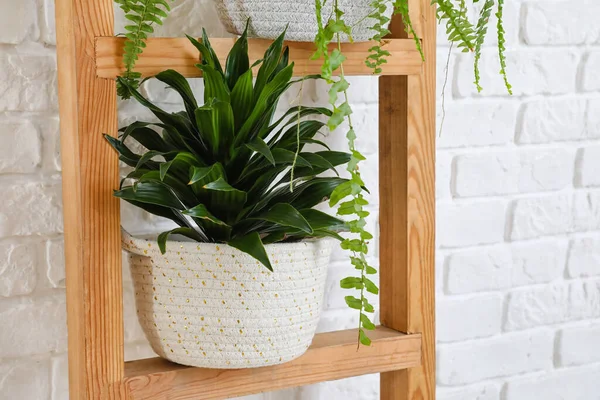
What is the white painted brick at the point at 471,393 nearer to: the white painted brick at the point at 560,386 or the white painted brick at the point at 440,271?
the white painted brick at the point at 560,386

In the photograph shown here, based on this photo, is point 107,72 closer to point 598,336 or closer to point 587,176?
point 587,176

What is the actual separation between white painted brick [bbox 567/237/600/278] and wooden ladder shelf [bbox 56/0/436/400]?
482mm

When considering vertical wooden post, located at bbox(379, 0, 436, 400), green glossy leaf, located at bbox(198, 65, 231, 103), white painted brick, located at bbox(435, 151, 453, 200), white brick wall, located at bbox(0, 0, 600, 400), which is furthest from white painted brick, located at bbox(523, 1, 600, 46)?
green glossy leaf, located at bbox(198, 65, 231, 103)

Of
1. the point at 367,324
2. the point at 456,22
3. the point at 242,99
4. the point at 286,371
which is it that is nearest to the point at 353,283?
the point at 367,324

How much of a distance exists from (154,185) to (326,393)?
0.57 m

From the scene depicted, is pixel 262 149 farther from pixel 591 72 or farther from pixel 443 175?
pixel 591 72

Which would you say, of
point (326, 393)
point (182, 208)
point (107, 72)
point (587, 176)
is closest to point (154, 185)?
point (182, 208)

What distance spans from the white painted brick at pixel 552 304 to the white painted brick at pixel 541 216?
0.11m

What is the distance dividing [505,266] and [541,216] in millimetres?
122

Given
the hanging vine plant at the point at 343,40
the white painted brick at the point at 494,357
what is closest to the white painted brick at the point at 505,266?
the white painted brick at the point at 494,357

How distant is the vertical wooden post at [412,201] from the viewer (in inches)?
44.6

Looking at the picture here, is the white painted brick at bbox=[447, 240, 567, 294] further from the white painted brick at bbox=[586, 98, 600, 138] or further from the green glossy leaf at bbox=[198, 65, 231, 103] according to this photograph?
the green glossy leaf at bbox=[198, 65, 231, 103]

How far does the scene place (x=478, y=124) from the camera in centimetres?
139

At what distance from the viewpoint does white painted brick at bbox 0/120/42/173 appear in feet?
3.53
